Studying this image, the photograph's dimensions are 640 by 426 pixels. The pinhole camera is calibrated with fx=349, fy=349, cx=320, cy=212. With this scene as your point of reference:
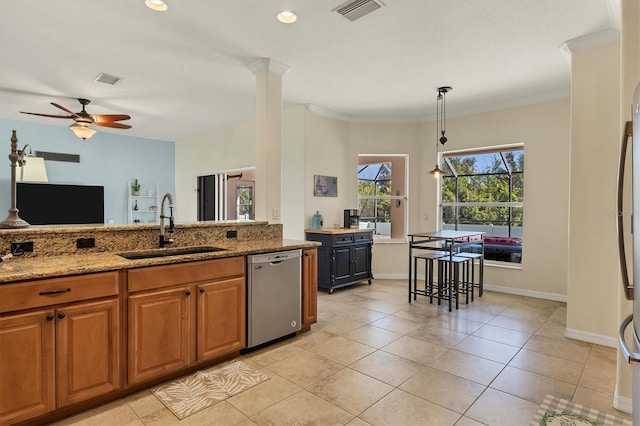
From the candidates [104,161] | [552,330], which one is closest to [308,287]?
[552,330]

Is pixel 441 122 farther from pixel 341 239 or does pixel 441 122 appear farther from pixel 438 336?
pixel 438 336

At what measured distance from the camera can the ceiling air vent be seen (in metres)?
2.64

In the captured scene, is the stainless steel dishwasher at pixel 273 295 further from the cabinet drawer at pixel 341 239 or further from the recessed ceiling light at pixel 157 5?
the recessed ceiling light at pixel 157 5

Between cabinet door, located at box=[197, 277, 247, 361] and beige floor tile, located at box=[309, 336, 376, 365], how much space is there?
697mm

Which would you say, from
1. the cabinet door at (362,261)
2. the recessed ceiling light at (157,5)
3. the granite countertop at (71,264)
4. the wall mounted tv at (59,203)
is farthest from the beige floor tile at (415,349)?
the wall mounted tv at (59,203)

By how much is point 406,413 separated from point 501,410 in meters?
0.60

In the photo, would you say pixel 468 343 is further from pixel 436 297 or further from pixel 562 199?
pixel 562 199

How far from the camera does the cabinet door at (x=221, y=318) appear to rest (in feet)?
8.61

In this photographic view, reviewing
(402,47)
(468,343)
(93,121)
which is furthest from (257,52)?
(468,343)

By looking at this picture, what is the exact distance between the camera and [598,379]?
256 cm

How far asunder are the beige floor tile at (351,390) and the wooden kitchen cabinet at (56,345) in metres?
1.35

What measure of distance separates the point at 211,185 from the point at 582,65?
248 inches

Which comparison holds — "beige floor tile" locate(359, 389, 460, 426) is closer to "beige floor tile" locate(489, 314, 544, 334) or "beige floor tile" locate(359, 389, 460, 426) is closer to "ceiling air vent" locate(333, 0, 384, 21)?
"beige floor tile" locate(489, 314, 544, 334)

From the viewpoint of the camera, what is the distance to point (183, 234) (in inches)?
124
